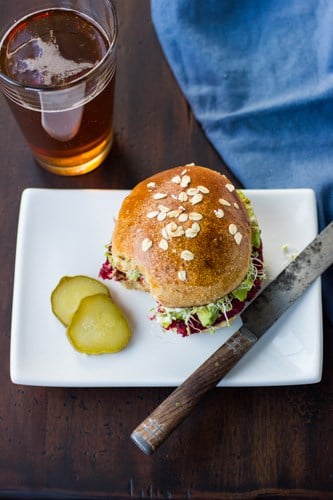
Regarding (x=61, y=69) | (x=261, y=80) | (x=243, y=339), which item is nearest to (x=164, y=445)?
(x=243, y=339)

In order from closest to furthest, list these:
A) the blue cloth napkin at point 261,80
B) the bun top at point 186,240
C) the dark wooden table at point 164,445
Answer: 1. the bun top at point 186,240
2. the dark wooden table at point 164,445
3. the blue cloth napkin at point 261,80

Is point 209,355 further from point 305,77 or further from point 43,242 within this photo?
point 305,77

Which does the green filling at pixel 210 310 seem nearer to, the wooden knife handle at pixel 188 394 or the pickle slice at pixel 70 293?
the wooden knife handle at pixel 188 394

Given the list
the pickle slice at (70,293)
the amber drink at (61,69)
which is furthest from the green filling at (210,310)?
the amber drink at (61,69)

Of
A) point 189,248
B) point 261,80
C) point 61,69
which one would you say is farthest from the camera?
point 261,80

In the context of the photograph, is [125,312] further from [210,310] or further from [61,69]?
[61,69]

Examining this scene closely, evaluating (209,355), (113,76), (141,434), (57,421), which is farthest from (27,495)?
(113,76)

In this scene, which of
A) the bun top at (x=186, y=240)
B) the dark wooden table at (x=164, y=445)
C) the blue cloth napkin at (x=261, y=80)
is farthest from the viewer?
the blue cloth napkin at (x=261, y=80)
